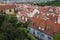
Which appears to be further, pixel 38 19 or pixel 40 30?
pixel 38 19

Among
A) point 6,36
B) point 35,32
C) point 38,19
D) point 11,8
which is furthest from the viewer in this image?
point 11,8

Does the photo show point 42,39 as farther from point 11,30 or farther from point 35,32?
point 11,30

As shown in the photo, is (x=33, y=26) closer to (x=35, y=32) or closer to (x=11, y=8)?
(x=35, y=32)

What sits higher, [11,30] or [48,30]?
[11,30]

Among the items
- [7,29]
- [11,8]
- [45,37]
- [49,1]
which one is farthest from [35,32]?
[49,1]

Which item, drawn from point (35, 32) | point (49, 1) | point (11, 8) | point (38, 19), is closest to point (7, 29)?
point (35, 32)

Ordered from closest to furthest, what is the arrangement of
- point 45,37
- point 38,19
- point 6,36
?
point 6,36, point 45,37, point 38,19

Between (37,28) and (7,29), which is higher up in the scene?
(7,29)

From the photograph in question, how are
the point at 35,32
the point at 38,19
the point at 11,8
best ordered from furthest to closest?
the point at 11,8, the point at 38,19, the point at 35,32

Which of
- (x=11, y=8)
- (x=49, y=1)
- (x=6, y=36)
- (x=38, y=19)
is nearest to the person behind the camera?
(x=6, y=36)
